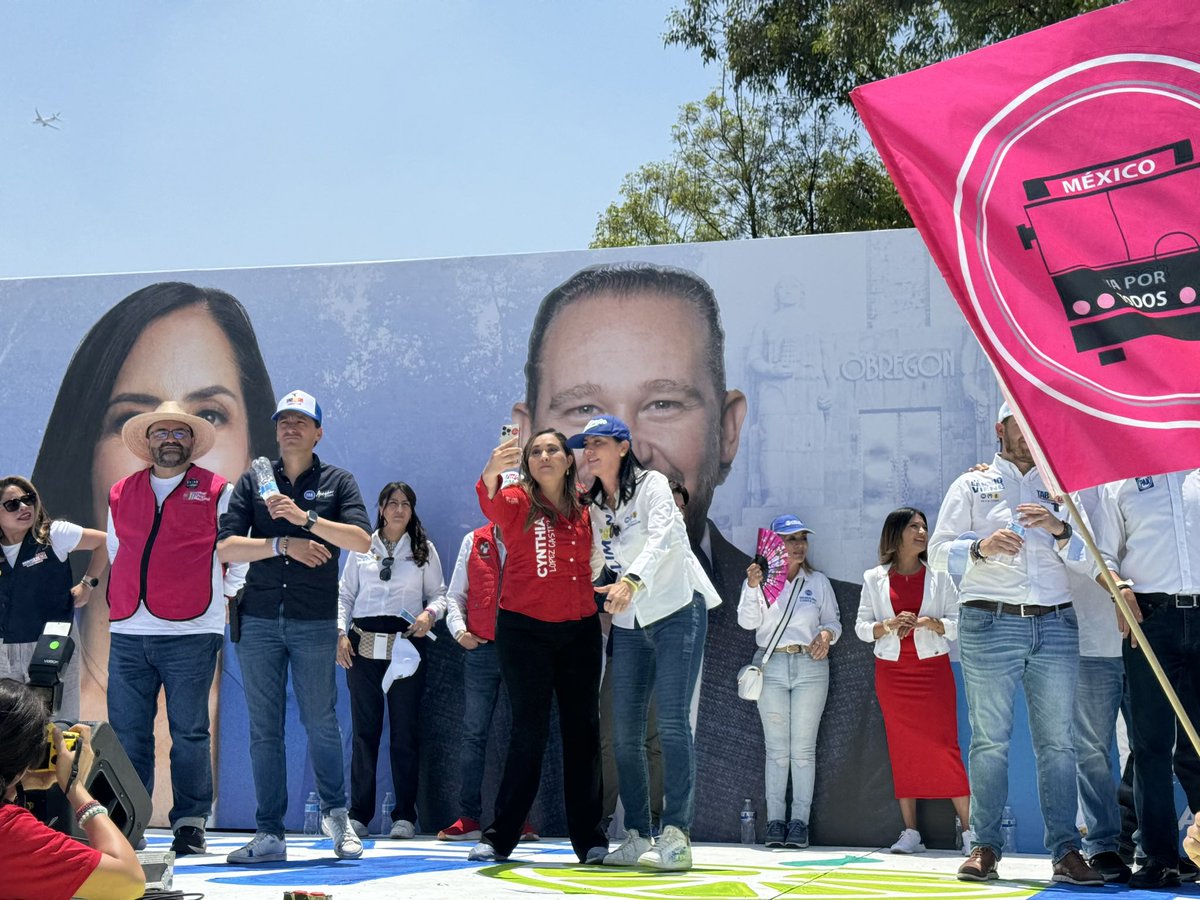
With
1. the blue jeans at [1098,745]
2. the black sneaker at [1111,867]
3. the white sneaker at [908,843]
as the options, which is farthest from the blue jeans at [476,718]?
the black sneaker at [1111,867]

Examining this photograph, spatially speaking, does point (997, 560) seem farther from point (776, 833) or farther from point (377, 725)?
point (377, 725)

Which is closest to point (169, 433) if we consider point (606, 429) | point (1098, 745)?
point (606, 429)

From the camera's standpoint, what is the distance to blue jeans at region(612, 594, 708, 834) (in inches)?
215

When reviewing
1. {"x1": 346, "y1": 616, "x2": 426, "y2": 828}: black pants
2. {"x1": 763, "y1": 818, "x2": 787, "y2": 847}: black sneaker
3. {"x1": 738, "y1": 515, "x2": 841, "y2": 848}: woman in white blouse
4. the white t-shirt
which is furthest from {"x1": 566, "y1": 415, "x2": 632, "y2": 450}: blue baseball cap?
the white t-shirt

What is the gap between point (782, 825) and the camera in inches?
270

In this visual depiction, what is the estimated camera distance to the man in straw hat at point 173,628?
590 centimetres

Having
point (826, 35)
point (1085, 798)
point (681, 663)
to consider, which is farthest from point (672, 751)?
point (826, 35)

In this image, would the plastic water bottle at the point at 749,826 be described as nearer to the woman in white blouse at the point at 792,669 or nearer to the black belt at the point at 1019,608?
the woman in white blouse at the point at 792,669

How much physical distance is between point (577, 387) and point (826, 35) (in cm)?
1242

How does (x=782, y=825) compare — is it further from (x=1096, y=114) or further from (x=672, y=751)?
(x=1096, y=114)

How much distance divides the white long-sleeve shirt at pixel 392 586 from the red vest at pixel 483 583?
271 mm

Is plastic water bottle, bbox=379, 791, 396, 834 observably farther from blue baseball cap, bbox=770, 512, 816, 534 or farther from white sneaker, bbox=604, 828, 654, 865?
blue baseball cap, bbox=770, 512, 816, 534

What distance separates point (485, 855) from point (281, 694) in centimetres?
108

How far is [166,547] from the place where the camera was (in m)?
6.01
